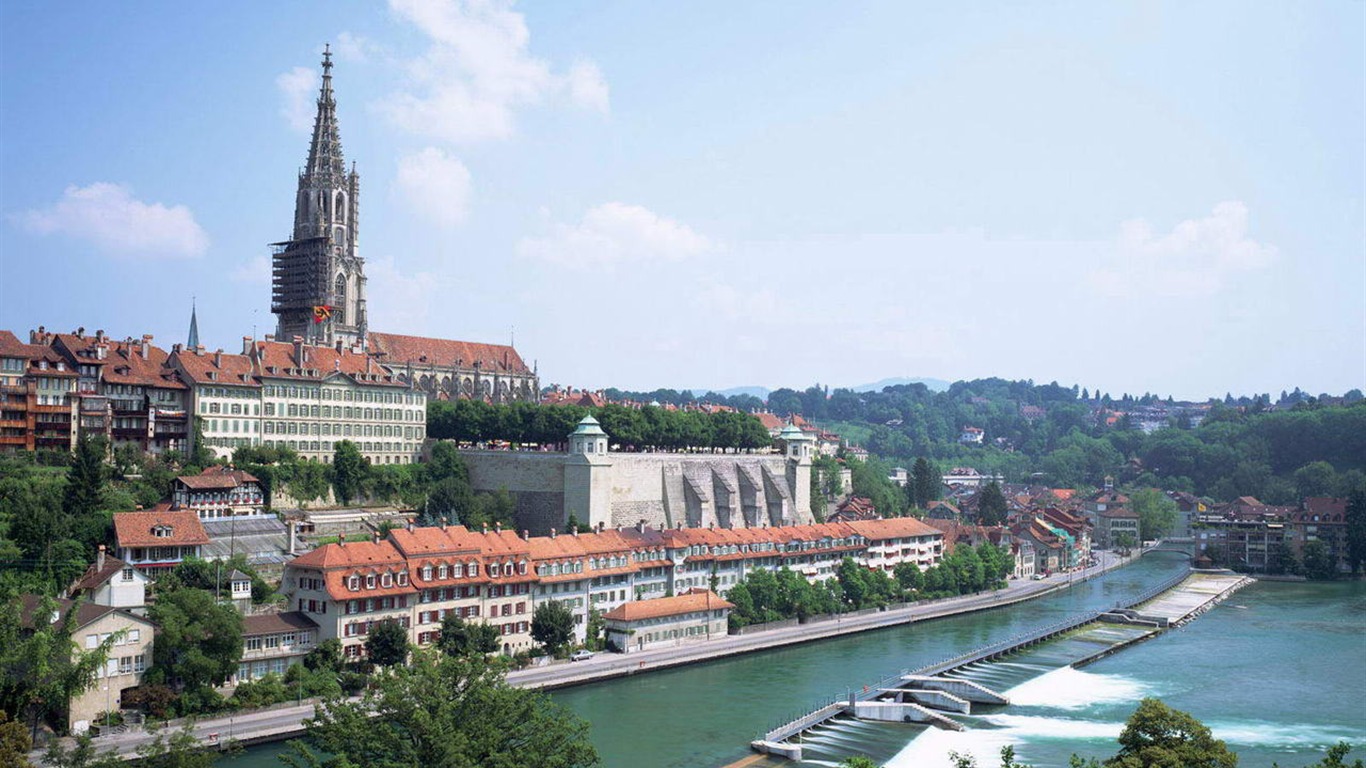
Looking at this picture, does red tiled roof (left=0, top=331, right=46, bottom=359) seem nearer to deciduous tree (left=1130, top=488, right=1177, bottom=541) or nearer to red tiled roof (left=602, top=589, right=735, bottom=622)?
red tiled roof (left=602, top=589, right=735, bottom=622)

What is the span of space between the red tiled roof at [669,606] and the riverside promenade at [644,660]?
1245 millimetres

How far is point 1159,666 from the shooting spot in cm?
4822

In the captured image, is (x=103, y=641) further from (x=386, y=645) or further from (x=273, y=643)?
(x=386, y=645)

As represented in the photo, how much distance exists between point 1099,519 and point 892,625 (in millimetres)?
53981

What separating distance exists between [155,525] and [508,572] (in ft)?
37.0

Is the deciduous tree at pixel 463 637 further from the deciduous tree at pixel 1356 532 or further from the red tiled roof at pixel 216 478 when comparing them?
the deciduous tree at pixel 1356 532

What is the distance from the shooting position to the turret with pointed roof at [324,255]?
73312mm

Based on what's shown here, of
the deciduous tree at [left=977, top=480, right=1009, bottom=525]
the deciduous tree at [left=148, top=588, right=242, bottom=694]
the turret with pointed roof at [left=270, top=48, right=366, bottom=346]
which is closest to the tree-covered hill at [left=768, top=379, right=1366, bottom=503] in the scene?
the deciduous tree at [left=977, top=480, right=1009, bottom=525]

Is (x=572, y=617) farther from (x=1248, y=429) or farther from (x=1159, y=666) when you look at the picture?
(x=1248, y=429)

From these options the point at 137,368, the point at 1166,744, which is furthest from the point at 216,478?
the point at 1166,744

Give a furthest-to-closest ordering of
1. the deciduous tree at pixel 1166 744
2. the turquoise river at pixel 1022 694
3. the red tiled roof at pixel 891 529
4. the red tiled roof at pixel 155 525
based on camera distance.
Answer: the red tiled roof at pixel 891 529 → the red tiled roof at pixel 155 525 → the turquoise river at pixel 1022 694 → the deciduous tree at pixel 1166 744

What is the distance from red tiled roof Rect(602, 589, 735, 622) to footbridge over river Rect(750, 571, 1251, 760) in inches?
314

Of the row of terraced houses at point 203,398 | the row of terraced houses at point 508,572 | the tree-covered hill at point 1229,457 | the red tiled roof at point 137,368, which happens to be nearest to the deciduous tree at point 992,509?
the row of terraced houses at point 508,572

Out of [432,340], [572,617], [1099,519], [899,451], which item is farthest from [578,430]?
[899,451]
